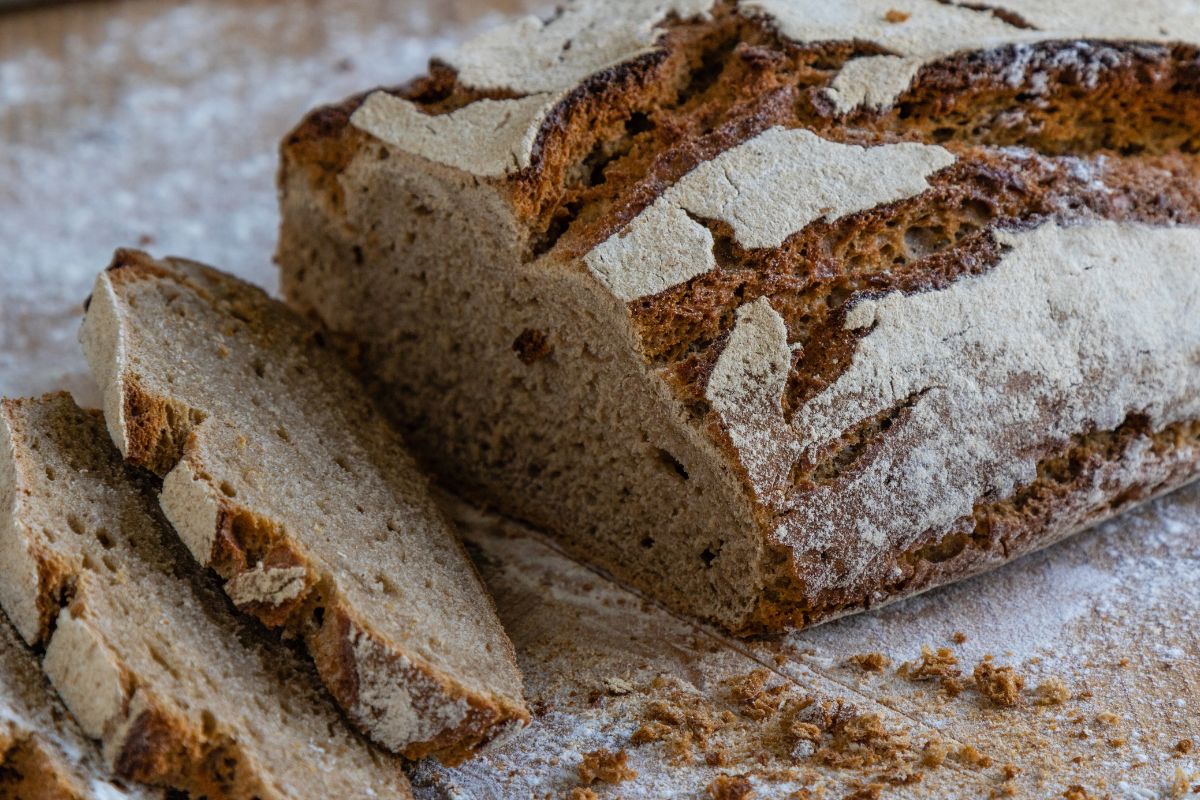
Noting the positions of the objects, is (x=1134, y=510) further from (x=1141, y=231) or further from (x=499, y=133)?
(x=499, y=133)

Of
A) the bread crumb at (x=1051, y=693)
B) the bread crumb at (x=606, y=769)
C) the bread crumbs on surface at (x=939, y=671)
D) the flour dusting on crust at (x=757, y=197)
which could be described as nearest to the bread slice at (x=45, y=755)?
the bread crumb at (x=606, y=769)

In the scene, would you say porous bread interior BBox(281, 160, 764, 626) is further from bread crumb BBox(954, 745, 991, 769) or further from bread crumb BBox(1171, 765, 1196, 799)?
bread crumb BBox(1171, 765, 1196, 799)

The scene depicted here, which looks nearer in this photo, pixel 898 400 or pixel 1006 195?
pixel 898 400

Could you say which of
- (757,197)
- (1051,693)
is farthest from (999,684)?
(757,197)

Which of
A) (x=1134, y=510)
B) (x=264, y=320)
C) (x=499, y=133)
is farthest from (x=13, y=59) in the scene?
(x=1134, y=510)

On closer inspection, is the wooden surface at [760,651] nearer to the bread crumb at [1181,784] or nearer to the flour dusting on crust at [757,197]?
the bread crumb at [1181,784]

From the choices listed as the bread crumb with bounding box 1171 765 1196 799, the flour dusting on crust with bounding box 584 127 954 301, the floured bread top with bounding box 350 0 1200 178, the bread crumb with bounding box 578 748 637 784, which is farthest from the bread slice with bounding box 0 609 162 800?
the bread crumb with bounding box 1171 765 1196 799

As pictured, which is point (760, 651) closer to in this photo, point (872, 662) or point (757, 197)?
point (872, 662)
